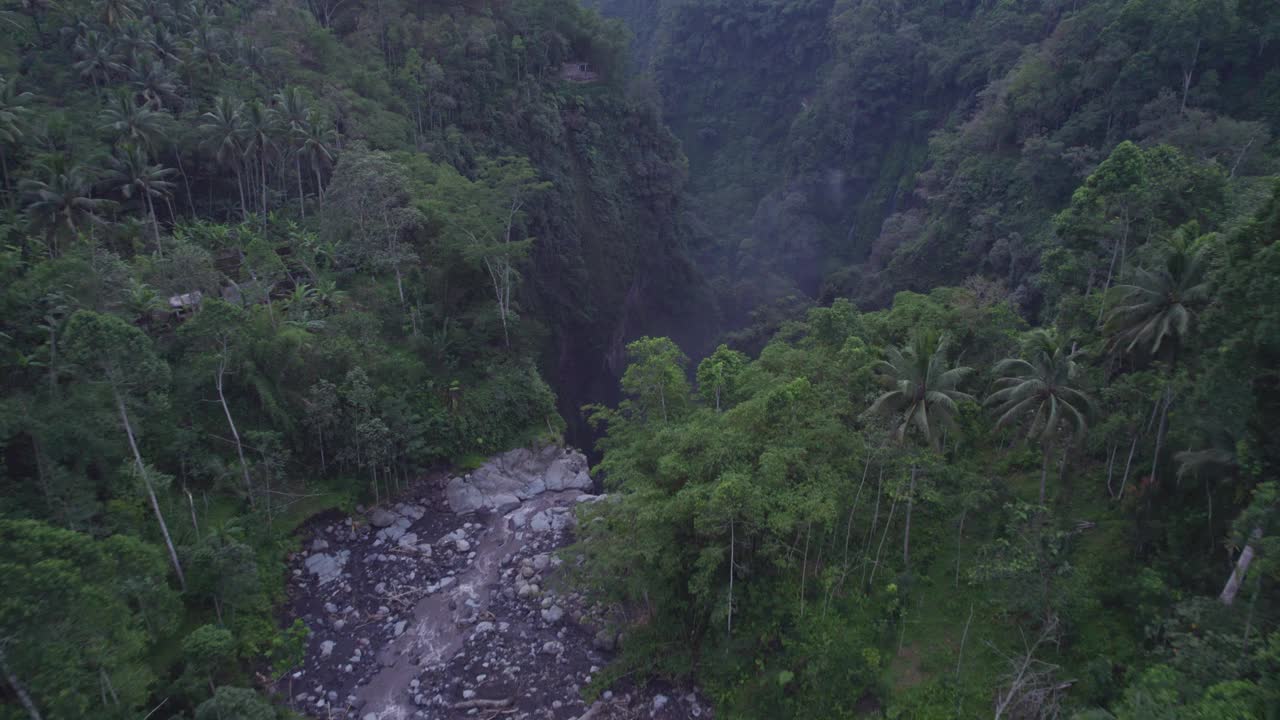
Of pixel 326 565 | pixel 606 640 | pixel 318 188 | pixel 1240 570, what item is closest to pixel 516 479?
pixel 326 565

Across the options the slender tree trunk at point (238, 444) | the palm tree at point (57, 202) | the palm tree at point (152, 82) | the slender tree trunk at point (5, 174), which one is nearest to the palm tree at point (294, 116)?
the palm tree at point (152, 82)

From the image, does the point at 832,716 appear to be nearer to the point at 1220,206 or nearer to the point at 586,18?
the point at 1220,206

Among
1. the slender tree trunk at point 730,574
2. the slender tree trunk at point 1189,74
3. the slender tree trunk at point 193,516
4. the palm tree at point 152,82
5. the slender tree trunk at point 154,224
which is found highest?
the slender tree trunk at point 1189,74

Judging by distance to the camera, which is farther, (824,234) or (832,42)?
(832,42)

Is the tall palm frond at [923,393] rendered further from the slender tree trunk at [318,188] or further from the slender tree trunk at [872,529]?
the slender tree trunk at [318,188]

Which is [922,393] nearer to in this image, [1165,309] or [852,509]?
[852,509]

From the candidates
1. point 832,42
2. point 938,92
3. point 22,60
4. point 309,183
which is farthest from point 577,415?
point 832,42
